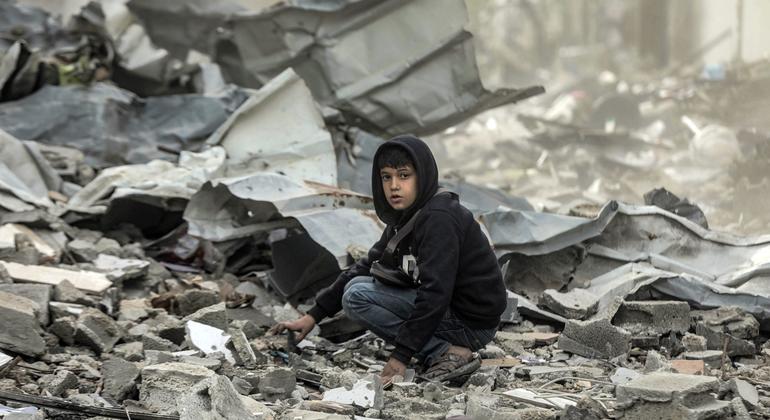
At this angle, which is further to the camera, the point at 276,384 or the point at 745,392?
the point at 276,384

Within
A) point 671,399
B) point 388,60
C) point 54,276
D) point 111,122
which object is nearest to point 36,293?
point 54,276

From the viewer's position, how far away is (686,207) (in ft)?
20.0

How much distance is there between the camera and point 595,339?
4.43m

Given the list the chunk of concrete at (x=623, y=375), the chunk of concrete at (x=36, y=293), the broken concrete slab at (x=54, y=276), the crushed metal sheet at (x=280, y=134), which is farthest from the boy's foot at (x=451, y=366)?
the crushed metal sheet at (x=280, y=134)

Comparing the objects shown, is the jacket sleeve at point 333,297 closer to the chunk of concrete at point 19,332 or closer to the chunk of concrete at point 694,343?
the chunk of concrete at point 19,332

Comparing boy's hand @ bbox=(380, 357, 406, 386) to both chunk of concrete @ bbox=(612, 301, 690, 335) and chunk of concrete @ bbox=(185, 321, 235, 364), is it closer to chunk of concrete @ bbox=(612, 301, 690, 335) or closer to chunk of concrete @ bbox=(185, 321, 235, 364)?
chunk of concrete @ bbox=(185, 321, 235, 364)

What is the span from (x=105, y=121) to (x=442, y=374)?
14.4ft

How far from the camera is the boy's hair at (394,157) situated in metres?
3.92

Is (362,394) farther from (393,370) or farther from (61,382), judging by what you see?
(61,382)

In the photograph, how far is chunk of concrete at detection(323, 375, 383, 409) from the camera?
351 centimetres

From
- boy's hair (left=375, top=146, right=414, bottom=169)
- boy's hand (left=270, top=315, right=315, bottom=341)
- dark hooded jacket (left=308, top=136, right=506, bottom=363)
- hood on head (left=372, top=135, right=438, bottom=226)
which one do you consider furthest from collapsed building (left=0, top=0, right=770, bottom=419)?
boy's hair (left=375, top=146, right=414, bottom=169)

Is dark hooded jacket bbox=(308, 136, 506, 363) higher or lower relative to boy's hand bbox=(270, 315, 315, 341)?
higher

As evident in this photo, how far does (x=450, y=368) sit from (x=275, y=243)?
1.86 meters

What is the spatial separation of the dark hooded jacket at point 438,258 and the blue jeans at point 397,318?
0.05 meters
